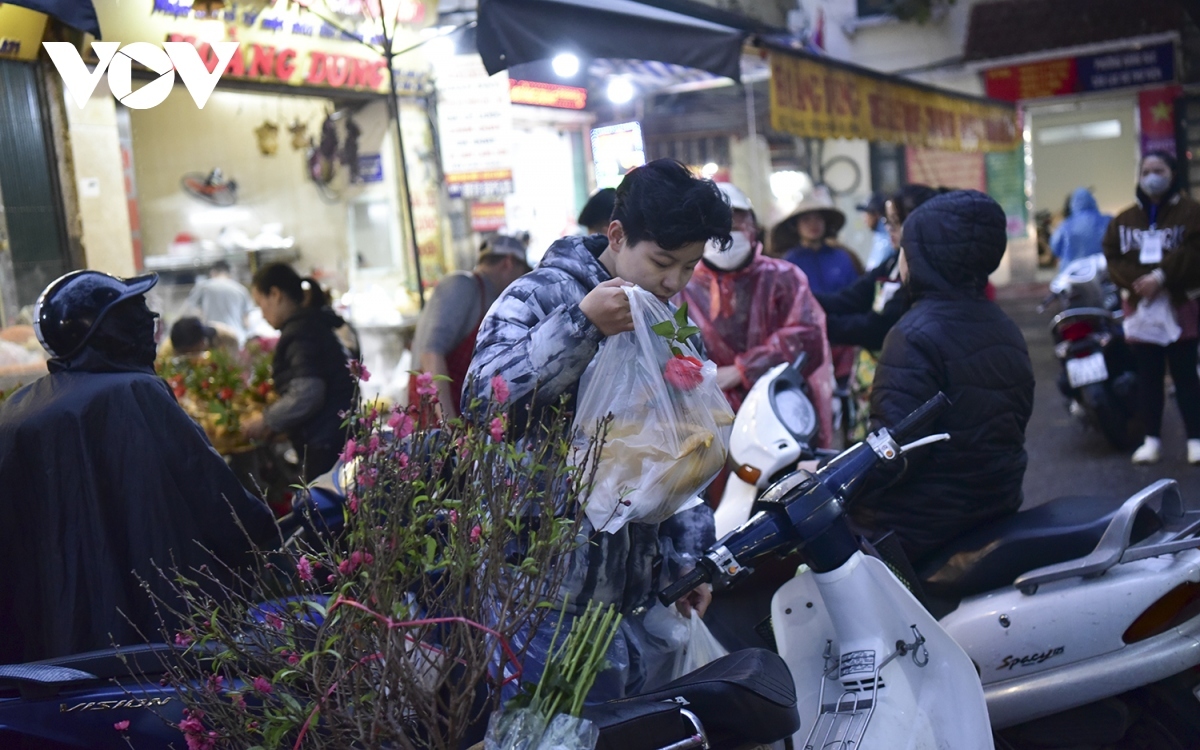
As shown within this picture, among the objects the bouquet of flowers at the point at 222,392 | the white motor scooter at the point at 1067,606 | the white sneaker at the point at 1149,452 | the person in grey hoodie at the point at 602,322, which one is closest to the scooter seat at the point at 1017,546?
the white motor scooter at the point at 1067,606

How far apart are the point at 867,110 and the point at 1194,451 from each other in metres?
3.72

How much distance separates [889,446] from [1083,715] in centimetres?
110

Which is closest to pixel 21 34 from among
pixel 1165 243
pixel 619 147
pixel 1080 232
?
pixel 619 147

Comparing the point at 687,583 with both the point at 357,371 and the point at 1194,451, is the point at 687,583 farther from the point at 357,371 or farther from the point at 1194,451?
the point at 1194,451

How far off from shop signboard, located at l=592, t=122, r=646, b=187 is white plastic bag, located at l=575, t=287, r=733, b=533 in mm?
2500

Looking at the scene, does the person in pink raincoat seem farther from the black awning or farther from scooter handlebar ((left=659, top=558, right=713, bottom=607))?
scooter handlebar ((left=659, top=558, right=713, bottom=607))

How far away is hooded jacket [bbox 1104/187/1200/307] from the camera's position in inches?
275

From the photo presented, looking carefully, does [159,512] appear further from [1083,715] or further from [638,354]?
[1083,715]

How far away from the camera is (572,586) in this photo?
7.60 ft

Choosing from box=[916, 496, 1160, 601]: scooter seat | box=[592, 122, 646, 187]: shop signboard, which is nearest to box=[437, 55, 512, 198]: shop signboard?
box=[592, 122, 646, 187]: shop signboard

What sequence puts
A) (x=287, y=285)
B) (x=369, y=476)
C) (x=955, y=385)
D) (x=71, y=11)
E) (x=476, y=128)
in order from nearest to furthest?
(x=369, y=476) < (x=955, y=385) < (x=71, y=11) < (x=287, y=285) < (x=476, y=128)

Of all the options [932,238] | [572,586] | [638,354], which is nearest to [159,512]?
[572,586]

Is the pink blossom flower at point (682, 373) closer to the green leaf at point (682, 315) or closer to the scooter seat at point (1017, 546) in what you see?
the green leaf at point (682, 315)

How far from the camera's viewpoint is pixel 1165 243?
23.4ft
